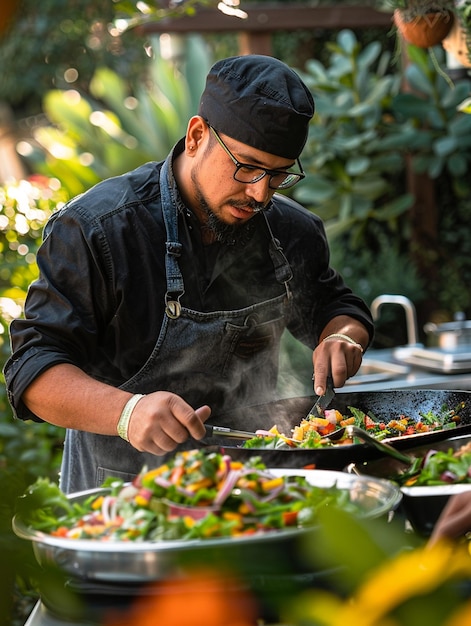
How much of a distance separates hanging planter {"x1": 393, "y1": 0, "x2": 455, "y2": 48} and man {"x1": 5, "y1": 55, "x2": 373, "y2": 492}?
1.61 m

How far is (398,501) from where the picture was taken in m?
1.47

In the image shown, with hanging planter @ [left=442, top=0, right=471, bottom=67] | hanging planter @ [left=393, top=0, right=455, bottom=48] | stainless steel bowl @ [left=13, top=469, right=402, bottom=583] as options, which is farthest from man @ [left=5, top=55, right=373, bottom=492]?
hanging planter @ [left=393, top=0, right=455, bottom=48]

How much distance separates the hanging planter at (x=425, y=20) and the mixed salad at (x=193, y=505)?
2792mm

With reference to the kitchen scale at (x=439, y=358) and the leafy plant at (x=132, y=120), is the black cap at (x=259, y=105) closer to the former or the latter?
the kitchen scale at (x=439, y=358)

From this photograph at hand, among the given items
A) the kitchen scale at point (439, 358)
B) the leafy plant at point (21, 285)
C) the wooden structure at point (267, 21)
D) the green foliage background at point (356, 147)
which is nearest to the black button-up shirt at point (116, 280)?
the leafy plant at point (21, 285)

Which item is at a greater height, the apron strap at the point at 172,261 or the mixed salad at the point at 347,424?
the apron strap at the point at 172,261

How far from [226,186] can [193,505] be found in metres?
1.13

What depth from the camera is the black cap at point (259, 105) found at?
2.32m

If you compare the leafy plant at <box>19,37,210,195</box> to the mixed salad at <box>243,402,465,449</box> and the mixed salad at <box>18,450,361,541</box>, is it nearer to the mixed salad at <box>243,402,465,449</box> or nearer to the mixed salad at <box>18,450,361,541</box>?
the mixed salad at <box>243,402,465,449</box>

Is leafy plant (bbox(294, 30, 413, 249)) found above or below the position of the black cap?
below

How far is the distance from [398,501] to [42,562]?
91 centimetres

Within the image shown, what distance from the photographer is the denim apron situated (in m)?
2.46

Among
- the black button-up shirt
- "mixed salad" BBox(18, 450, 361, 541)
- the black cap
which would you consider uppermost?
the black cap

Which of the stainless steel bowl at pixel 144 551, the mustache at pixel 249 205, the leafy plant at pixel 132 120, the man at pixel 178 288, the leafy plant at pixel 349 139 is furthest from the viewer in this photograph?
the leafy plant at pixel 132 120
